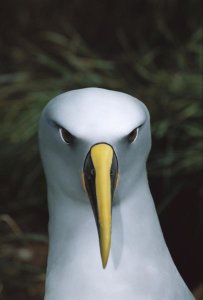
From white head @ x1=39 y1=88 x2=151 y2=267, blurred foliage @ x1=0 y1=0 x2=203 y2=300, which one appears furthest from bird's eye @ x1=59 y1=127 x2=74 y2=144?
blurred foliage @ x1=0 y1=0 x2=203 y2=300

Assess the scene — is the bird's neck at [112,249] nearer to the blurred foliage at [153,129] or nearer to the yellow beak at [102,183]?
the yellow beak at [102,183]

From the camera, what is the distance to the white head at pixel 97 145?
255 cm

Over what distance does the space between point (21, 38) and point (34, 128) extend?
3040 millimetres

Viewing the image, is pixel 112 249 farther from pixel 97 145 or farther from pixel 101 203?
pixel 97 145

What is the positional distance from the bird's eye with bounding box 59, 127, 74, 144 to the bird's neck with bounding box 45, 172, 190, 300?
9.3 inches

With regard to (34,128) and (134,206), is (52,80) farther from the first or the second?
(134,206)

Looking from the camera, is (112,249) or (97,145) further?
(112,249)

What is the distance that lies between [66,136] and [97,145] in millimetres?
125

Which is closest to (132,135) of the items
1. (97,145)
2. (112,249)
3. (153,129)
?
(97,145)

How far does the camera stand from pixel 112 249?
9.26ft

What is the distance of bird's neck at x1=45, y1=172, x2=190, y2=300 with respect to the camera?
2.81 meters

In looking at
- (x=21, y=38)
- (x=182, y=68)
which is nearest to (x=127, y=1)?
(x=21, y=38)

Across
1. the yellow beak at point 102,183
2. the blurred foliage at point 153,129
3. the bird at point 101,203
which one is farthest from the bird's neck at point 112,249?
the blurred foliage at point 153,129

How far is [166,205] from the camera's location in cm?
510
